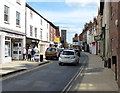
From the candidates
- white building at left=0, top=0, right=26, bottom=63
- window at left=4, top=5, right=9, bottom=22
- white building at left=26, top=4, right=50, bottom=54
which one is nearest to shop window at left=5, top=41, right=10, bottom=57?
white building at left=0, top=0, right=26, bottom=63

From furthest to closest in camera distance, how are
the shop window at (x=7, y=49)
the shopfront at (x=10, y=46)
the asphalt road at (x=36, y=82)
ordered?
the shop window at (x=7, y=49) → the shopfront at (x=10, y=46) → the asphalt road at (x=36, y=82)

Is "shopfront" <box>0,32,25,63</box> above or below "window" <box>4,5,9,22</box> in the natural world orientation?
below

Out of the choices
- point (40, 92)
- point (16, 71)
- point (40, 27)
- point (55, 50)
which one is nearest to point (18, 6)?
point (55, 50)

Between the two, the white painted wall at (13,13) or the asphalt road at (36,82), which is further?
the white painted wall at (13,13)

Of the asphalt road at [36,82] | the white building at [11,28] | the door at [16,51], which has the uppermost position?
the white building at [11,28]

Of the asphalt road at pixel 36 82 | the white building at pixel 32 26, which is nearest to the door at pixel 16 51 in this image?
the white building at pixel 32 26

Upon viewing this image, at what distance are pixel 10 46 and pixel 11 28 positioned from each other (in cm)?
194

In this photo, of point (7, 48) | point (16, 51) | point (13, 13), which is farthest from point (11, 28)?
point (16, 51)

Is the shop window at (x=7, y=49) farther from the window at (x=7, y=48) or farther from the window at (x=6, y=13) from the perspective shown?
the window at (x=6, y=13)

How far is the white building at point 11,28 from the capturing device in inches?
727

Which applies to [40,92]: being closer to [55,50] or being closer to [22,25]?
[22,25]

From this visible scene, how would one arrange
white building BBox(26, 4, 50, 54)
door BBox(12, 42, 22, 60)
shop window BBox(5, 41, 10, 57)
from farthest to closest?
white building BBox(26, 4, 50, 54)
door BBox(12, 42, 22, 60)
shop window BBox(5, 41, 10, 57)

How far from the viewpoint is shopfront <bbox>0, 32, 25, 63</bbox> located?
18323 mm

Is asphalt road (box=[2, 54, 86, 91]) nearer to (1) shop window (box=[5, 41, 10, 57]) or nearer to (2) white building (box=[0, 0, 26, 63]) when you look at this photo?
(2) white building (box=[0, 0, 26, 63])
